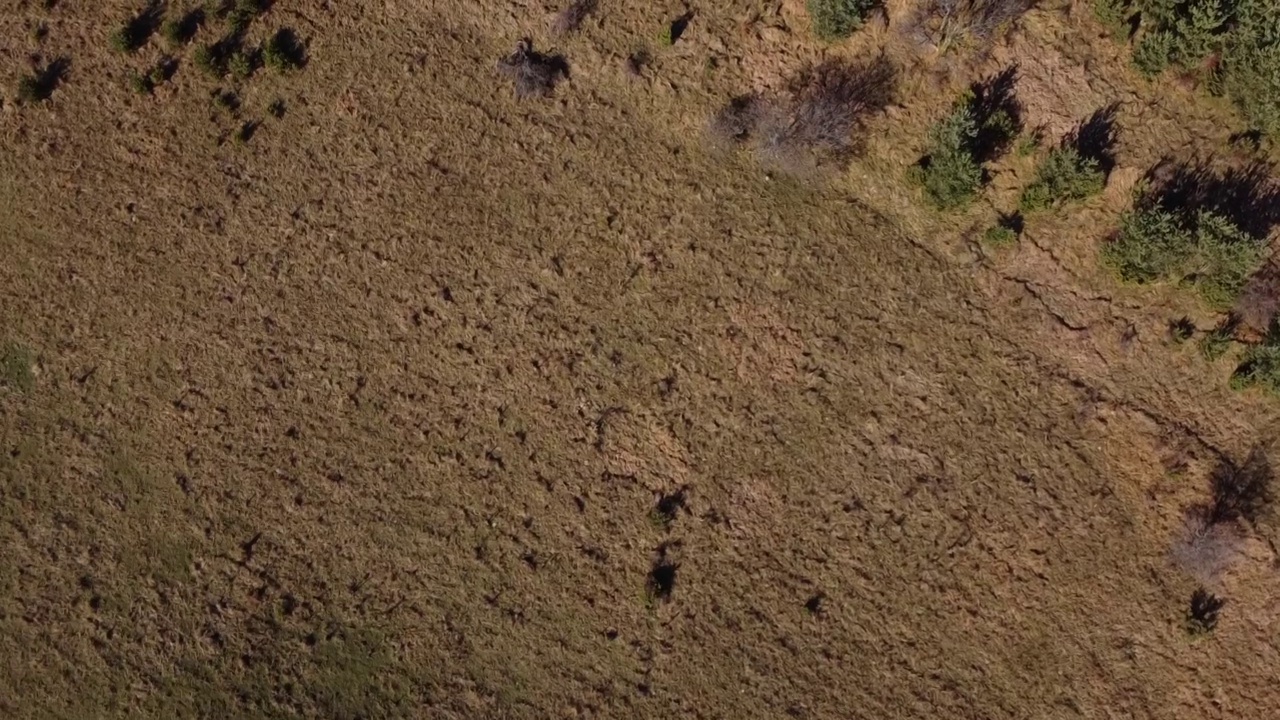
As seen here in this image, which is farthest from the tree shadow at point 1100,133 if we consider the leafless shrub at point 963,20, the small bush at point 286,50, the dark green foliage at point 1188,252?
the small bush at point 286,50

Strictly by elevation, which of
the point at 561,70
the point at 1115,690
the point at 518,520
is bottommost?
the point at 518,520

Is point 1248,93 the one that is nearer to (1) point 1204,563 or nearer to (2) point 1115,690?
(1) point 1204,563

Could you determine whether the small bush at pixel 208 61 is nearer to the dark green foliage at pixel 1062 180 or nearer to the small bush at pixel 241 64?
the small bush at pixel 241 64

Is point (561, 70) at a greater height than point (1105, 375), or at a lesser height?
greater

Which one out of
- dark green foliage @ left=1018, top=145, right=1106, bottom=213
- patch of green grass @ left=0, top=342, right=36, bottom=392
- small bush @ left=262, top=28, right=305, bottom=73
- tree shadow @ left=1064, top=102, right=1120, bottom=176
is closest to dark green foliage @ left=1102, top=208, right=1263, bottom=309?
dark green foliage @ left=1018, top=145, right=1106, bottom=213

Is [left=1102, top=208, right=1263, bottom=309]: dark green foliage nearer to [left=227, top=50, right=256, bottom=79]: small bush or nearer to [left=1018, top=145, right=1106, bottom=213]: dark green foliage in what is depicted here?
[left=1018, top=145, right=1106, bottom=213]: dark green foliage

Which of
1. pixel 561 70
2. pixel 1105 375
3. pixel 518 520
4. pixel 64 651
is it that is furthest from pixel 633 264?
pixel 64 651

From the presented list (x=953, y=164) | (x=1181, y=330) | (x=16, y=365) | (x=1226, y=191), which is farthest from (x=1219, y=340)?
(x=16, y=365)
